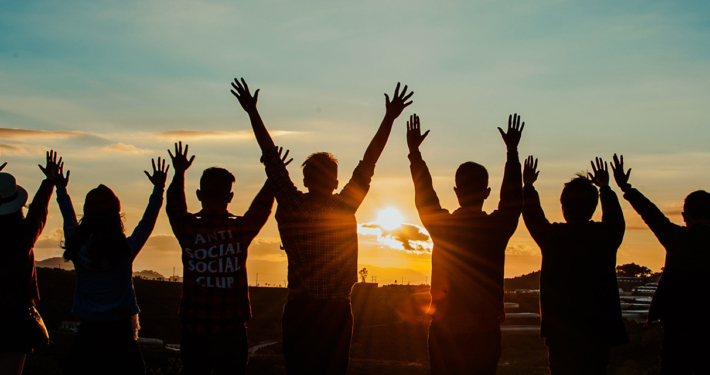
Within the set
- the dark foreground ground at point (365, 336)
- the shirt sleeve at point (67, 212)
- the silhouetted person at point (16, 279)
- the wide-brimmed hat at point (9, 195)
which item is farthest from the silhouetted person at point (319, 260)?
the dark foreground ground at point (365, 336)

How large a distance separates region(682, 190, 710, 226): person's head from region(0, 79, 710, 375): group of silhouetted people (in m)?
0.01

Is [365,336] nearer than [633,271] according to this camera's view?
Yes

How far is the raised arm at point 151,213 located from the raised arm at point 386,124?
84.0 inches

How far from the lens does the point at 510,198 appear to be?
4664 mm

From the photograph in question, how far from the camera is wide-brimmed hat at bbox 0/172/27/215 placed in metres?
5.14

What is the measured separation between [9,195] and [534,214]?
4.95 meters

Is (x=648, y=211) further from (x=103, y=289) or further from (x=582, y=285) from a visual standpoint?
(x=103, y=289)

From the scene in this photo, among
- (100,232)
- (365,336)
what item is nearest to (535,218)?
(100,232)

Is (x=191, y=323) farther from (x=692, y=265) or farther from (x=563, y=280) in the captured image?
(x=692, y=265)

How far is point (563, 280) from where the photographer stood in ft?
16.4

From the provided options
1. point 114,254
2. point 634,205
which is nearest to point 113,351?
point 114,254

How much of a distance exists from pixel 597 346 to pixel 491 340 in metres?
1.10

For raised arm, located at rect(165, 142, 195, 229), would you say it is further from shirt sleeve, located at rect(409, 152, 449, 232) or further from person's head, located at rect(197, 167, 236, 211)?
shirt sleeve, located at rect(409, 152, 449, 232)

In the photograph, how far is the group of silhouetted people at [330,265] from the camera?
4.23m
